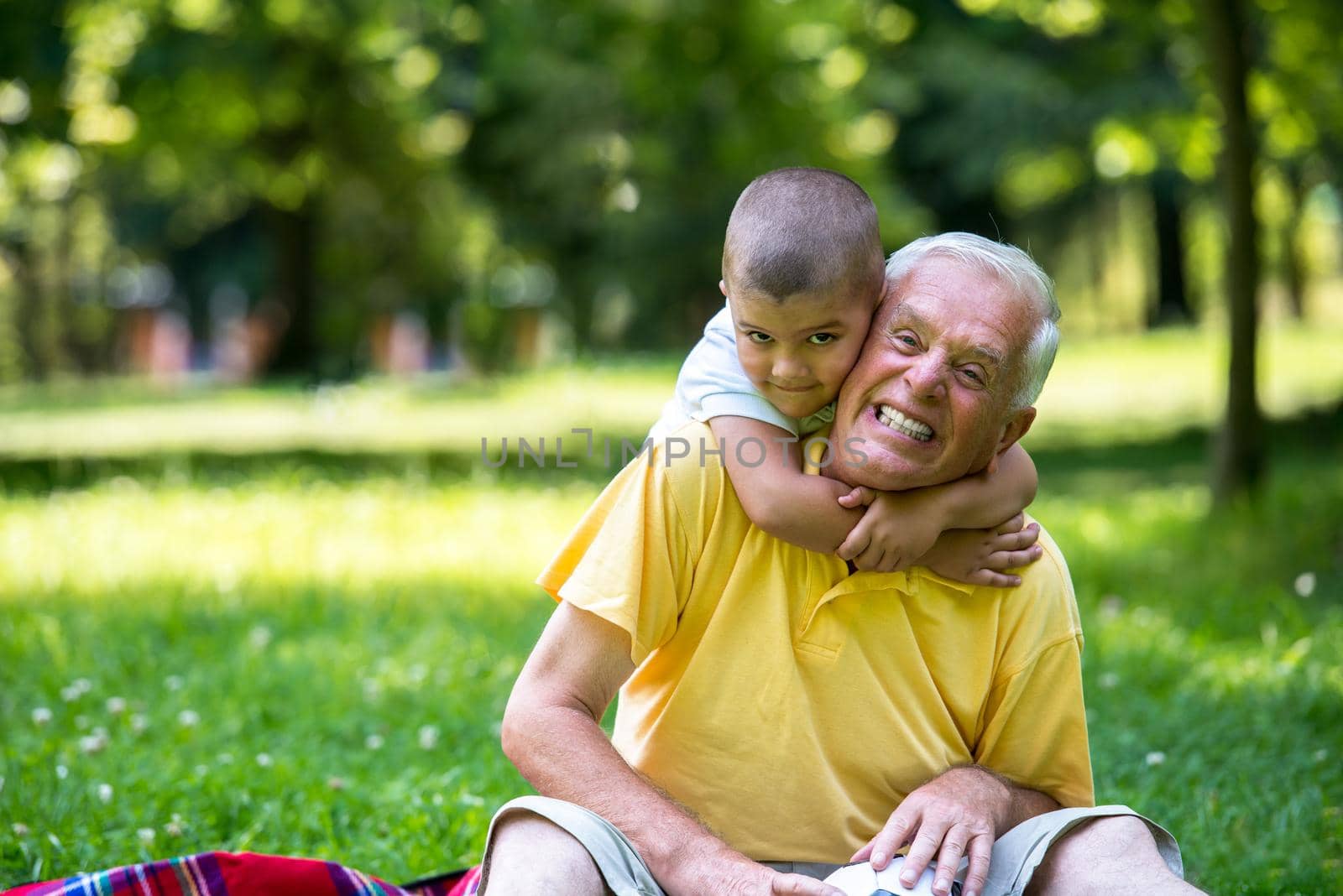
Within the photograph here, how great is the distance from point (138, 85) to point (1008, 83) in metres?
10.7

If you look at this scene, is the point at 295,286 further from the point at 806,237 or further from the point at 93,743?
the point at 806,237

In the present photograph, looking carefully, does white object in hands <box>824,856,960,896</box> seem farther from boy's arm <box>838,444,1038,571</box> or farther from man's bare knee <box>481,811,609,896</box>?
boy's arm <box>838,444,1038,571</box>

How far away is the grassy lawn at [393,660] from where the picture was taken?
3812 millimetres

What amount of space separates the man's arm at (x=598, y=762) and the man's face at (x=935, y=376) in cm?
55

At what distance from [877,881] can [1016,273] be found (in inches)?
41.4

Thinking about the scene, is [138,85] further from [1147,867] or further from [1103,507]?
[1147,867]

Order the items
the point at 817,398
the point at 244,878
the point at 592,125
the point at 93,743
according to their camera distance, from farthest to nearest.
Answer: the point at 592,125 < the point at 93,743 < the point at 244,878 < the point at 817,398

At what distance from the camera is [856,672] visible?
2484mm

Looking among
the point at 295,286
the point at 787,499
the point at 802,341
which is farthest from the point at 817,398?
the point at 295,286

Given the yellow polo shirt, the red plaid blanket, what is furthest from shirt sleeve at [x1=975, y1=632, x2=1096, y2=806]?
the red plaid blanket

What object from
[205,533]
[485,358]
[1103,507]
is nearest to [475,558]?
[205,533]

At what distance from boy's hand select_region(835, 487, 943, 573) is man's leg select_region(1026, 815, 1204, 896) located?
1.78 ft

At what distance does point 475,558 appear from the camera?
23.6 ft

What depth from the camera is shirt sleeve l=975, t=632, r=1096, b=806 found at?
→ 8.41ft
